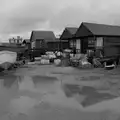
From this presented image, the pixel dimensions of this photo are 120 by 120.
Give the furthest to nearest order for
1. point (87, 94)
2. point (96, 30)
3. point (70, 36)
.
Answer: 1. point (70, 36)
2. point (96, 30)
3. point (87, 94)

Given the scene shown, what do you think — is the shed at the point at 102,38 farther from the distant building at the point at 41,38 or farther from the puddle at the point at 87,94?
the distant building at the point at 41,38

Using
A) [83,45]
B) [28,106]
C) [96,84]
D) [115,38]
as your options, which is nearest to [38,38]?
[83,45]

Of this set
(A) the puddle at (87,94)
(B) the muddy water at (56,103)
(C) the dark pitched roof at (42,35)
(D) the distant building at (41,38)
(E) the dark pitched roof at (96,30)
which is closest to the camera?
(B) the muddy water at (56,103)

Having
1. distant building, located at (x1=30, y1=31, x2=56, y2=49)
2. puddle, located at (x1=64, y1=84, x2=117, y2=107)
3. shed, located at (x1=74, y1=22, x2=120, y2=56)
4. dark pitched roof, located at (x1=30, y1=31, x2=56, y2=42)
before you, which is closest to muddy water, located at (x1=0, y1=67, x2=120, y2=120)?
puddle, located at (x1=64, y1=84, x2=117, y2=107)

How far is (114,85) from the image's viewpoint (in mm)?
8125

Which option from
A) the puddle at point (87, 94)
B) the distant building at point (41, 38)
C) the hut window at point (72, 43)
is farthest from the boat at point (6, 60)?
the distant building at point (41, 38)

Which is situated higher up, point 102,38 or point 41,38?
point 41,38

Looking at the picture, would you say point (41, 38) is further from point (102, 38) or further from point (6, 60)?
point (6, 60)

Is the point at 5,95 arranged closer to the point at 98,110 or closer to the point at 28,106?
the point at 28,106

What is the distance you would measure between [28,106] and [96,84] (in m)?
4.24

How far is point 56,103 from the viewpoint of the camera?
593 centimetres

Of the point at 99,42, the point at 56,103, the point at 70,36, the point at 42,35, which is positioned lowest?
the point at 56,103

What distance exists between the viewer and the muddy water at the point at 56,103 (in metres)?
4.94

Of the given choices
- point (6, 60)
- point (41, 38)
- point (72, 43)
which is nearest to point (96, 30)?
point (72, 43)
